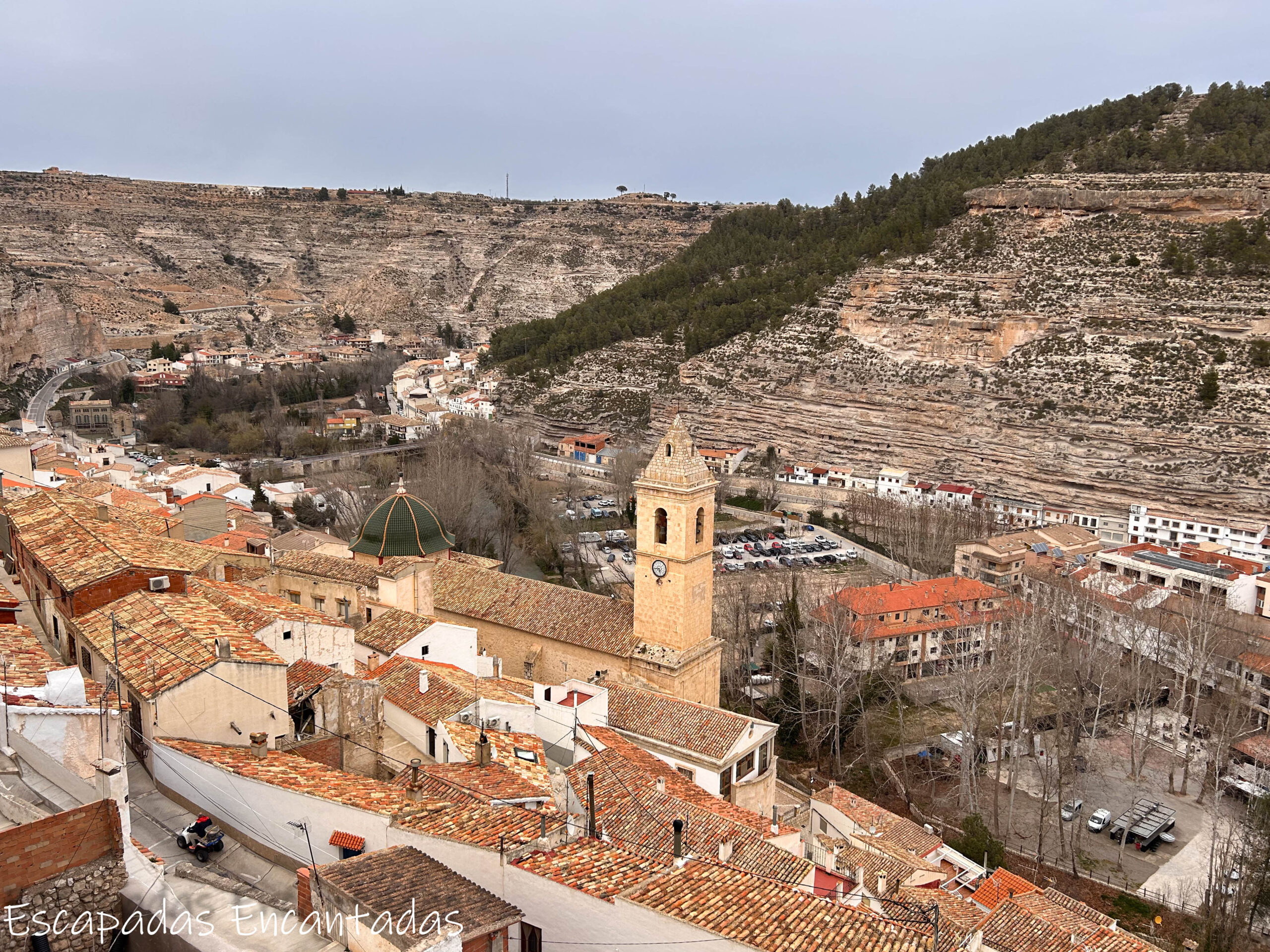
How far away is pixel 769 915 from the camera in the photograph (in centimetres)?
727

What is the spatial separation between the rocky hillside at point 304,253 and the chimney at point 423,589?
65.0m

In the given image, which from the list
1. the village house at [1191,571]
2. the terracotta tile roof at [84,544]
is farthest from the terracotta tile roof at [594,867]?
the village house at [1191,571]

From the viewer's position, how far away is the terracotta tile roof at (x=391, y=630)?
1562cm

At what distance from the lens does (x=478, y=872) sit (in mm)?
7633

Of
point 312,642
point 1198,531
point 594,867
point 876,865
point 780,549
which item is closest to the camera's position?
point 594,867

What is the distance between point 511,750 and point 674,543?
7.72m

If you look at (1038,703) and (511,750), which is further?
(1038,703)

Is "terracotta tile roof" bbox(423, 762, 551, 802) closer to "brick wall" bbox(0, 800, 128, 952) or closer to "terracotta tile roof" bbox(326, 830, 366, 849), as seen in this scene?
"terracotta tile roof" bbox(326, 830, 366, 849)

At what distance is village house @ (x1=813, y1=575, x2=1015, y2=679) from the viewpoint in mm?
28016

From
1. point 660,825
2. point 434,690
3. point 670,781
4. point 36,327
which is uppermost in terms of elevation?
point 36,327

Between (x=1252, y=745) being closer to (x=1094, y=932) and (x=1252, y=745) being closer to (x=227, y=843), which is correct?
(x=1094, y=932)

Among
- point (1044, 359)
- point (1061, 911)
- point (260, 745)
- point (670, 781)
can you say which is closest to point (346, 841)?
point (260, 745)

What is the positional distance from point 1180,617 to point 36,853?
30.1 metres

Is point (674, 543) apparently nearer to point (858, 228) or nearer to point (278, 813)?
point (278, 813)
